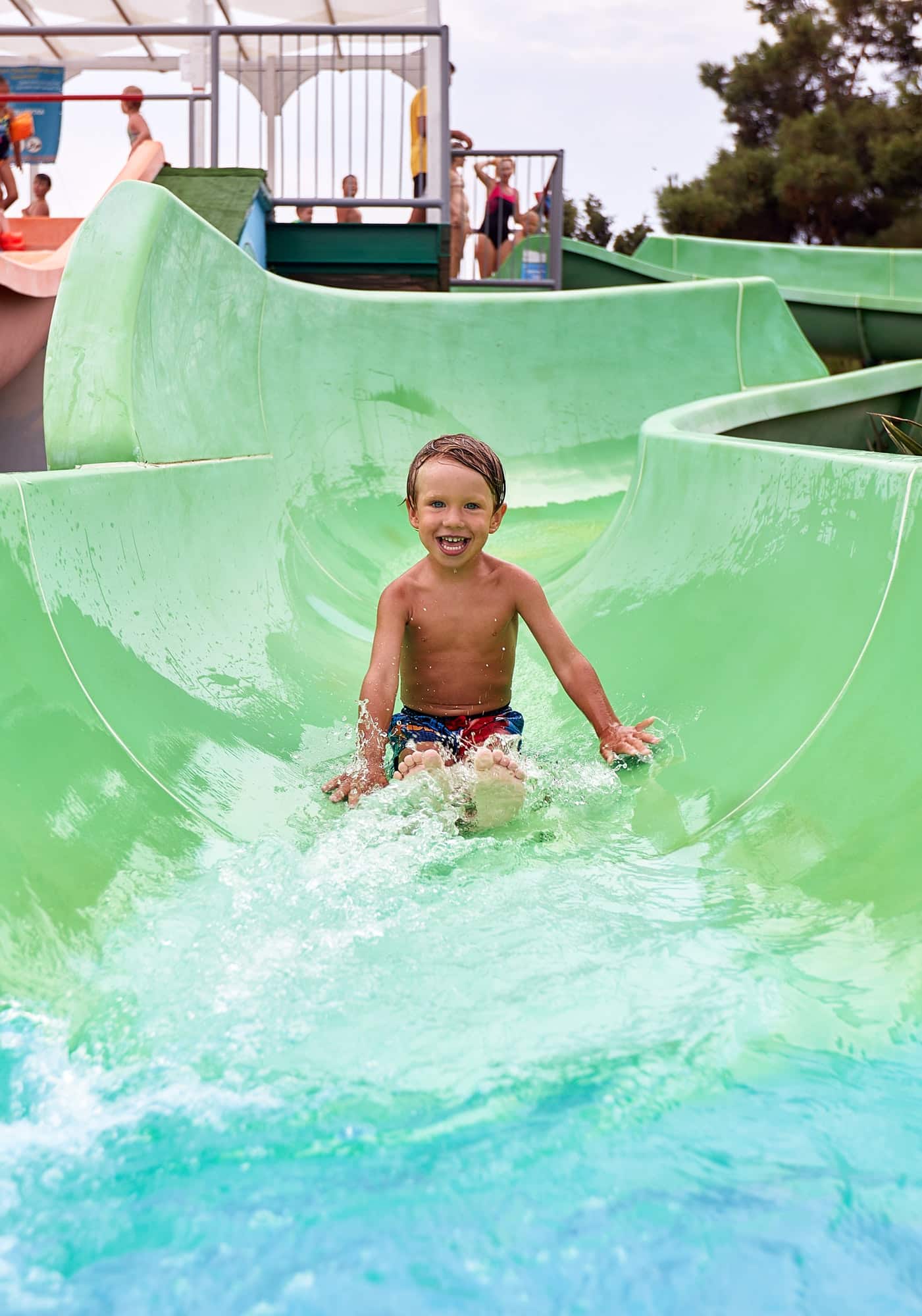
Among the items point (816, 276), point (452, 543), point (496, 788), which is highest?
point (816, 276)

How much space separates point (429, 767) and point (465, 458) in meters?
0.76

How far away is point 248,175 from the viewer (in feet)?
27.3

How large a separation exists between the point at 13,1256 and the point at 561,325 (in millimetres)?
6946

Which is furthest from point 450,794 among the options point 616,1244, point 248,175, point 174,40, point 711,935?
point 174,40

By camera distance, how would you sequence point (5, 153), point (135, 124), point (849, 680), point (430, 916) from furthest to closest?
1. point (135, 124)
2. point (5, 153)
3. point (849, 680)
4. point (430, 916)

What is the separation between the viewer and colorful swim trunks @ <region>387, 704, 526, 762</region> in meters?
Answer: 2.91

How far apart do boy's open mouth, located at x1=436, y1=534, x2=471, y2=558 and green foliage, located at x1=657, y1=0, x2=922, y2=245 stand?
73.3ft

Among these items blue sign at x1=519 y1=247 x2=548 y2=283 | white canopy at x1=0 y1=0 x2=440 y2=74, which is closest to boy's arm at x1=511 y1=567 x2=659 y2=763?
blue sign at x1=519 y1=247 x2=548 y2=283

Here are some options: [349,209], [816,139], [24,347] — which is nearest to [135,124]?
[349,209]

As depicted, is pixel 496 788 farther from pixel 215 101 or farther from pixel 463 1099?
pixel 215 101

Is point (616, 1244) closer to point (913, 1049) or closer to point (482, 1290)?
point (482, 1290)

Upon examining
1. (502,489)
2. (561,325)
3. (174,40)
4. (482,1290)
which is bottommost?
(482,1290)

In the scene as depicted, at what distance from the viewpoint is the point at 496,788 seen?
243 centimetres

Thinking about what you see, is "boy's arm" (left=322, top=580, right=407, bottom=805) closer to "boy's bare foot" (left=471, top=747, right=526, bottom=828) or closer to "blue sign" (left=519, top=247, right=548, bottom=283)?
"boy's bare foot" (left=471, top=747, right=526, bottom=828)
